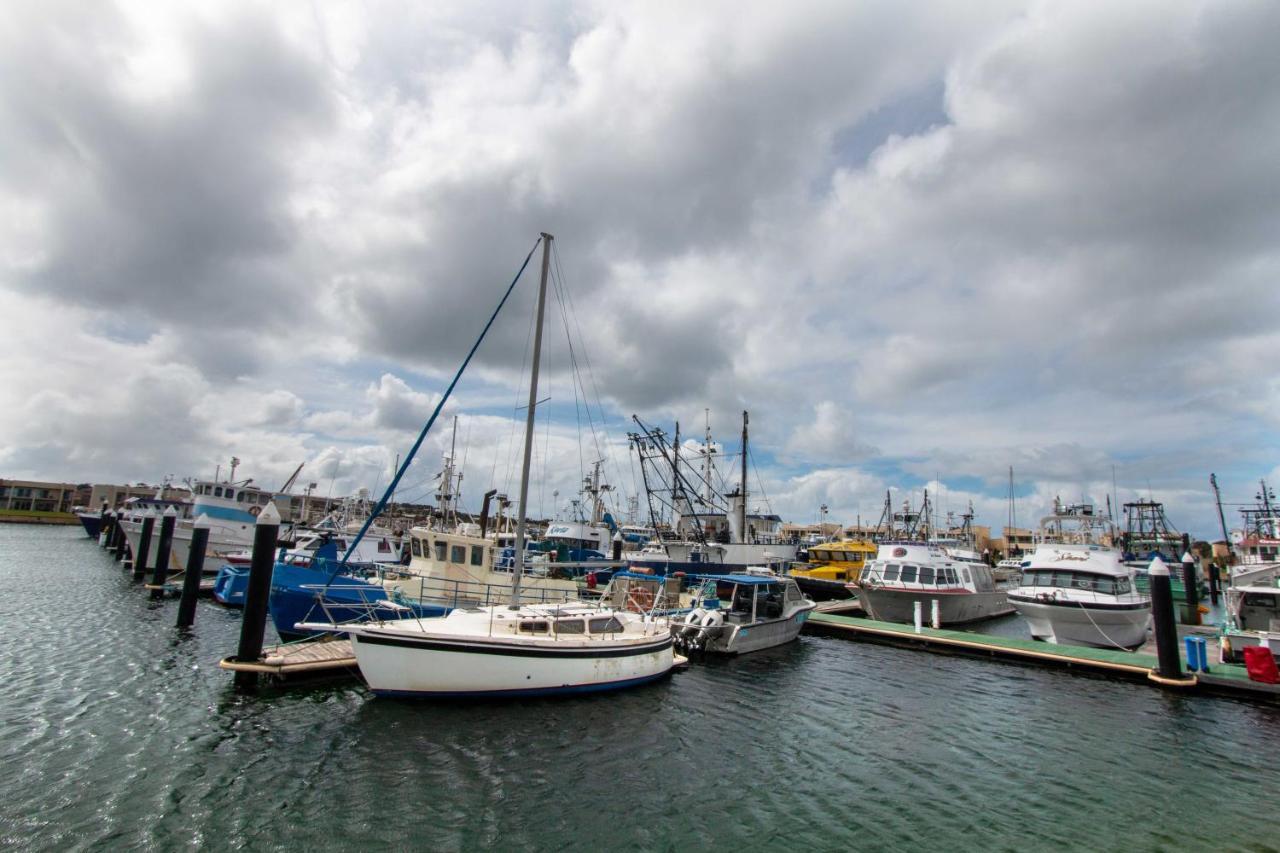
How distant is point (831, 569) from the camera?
4778 centimetres

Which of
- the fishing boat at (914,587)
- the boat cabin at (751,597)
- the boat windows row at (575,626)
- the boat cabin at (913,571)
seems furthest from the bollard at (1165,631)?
the boat windows row at (575,626)

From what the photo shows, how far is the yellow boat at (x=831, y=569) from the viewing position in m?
45.7

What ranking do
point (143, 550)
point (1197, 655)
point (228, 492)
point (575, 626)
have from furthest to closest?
point (228, 492), point (143, 550), point (1197, 655), point (575, 626)

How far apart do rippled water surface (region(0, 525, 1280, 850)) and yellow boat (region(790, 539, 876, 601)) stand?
25.7 metres

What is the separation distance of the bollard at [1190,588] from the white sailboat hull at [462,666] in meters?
24.7

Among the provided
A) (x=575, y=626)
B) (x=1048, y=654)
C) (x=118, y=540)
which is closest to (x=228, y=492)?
(x=118, y=540)

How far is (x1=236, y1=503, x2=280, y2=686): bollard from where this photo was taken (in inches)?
667

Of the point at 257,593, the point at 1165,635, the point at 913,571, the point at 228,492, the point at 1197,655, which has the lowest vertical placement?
the point at 1197,655

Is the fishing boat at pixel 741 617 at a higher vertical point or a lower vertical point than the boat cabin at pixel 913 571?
lower

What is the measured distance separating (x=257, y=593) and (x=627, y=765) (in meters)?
12.8

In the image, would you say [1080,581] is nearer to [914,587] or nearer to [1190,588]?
[1190,588]

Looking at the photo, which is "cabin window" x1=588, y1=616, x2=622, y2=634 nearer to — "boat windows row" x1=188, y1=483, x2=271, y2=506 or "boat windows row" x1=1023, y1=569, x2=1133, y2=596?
"boat windows row" x1=1023, y1=569, x2=1133, y2=596

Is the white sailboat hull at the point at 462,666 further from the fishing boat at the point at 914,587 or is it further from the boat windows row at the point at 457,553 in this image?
the fishing boat at the point at 914,587

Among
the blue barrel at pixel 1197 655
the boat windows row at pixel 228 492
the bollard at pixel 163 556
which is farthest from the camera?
the boat windows row at pixel 228 492
